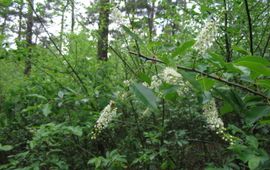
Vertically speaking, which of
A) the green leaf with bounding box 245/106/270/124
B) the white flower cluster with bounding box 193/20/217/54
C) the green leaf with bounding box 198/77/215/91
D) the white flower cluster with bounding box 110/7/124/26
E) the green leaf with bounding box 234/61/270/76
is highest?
the white flower cluster with bounding box 110/7/124/26

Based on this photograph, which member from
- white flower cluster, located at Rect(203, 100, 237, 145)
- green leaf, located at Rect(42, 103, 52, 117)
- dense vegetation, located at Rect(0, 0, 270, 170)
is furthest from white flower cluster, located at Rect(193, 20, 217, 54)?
green leaf, located at Rect(42, 103, 52, 117)

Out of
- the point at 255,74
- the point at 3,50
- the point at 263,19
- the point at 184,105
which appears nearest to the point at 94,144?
the point at 184,105

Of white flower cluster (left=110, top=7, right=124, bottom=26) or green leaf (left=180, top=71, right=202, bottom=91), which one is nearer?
green leaf (left=180, top=71, right=202, bottom=91)

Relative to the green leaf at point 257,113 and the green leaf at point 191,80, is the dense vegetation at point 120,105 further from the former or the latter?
the green leaf at point 191,80

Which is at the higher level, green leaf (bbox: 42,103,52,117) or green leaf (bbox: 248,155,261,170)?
green leaf (bbox: 42,103,52,117)

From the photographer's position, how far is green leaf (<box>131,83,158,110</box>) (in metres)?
1.18

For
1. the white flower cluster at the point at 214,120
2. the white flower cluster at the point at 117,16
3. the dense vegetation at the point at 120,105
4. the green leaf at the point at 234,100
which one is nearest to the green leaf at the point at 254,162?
the dense vegetation at the point at 120,105

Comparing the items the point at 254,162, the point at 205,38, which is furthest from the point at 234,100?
the point at 254,162

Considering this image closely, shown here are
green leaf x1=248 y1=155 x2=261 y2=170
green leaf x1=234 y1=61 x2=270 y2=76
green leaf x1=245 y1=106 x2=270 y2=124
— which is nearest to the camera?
green leaf x1=234 y1=61 x2=270 y2=76

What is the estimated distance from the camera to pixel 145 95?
120 centimetres

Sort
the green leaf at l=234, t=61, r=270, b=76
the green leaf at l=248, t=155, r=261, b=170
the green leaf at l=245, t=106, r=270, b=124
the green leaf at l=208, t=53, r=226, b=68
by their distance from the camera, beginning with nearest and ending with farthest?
the green leaf at l=234, t=61, r=270, b=76 → the green leaf at l=208, t=53, r=226, b=68 → the green leaf at l=245, t=106, r=270, b=124 → the green leaf at l=248, t=155, r=261, b=170

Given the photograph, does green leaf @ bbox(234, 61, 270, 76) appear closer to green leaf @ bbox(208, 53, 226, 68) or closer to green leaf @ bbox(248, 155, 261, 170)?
green leaf @ bbox(208, 53, 226, 68)

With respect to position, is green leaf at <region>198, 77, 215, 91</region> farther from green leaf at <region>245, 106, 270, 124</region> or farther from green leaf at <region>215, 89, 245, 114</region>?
green leaf at <region>245, 106, 270, 124</region>

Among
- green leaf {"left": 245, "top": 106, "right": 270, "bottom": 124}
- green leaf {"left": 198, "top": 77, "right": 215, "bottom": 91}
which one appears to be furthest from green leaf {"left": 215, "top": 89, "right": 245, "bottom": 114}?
green leaf {"left": 198, "top": 77, "right": 215, "bottom": 91}
